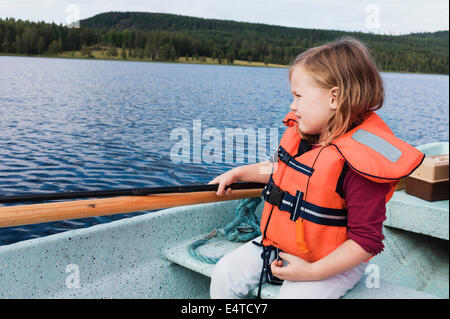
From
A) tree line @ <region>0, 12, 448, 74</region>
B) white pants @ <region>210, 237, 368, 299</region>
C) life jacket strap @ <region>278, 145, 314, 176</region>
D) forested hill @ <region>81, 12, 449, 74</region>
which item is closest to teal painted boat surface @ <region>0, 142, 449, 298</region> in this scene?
white pants @ <region>210, 237, 368, 299</region>

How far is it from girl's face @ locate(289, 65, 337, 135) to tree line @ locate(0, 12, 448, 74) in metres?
0.35

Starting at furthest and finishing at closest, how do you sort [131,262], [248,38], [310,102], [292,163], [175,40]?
[248,38] < [175,40] < [131,262] < [292,163] < [310,102]

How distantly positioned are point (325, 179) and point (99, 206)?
96 cm

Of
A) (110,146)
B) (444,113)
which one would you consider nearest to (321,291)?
(110,146)

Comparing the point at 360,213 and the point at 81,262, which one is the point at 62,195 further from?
the point at 360,213

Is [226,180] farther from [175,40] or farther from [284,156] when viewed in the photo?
[175,40]

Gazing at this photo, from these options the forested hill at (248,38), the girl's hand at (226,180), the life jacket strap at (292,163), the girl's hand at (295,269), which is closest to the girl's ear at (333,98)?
the life jacket strap at (292,163)

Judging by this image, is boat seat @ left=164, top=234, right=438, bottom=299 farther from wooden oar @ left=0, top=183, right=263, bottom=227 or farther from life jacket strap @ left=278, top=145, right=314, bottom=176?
life jacket strap @ left=278, top=145, right=314, bottom=176

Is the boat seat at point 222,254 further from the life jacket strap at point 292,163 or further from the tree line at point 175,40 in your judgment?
the tree line at point 175,40

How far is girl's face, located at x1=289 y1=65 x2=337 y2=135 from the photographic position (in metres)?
1.44

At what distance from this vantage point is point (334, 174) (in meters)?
1.42

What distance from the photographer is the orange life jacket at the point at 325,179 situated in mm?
1341

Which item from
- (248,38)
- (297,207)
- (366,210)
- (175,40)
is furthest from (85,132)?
(248,38)

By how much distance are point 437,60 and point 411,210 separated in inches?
1606
